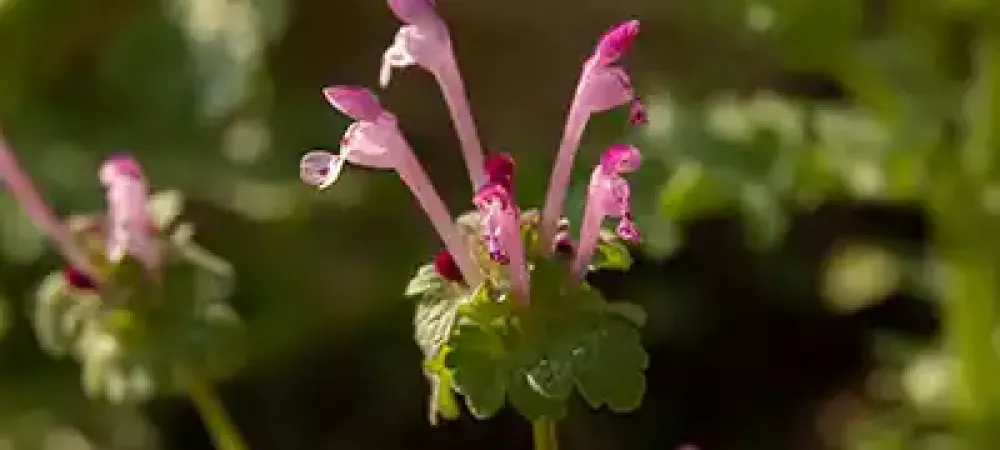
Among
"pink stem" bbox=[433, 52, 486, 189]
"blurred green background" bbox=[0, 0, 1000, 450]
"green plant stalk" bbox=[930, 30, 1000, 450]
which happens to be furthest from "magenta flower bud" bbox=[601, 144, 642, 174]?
"green plant stalk" bbox=[930, 30, 1000, 450]

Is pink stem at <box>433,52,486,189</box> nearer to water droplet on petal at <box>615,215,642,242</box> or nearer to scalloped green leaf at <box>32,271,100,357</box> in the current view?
water droplet on petal at <box>615,215,642,242</box>

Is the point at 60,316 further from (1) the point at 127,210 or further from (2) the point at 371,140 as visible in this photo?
(2) the point at 371,140

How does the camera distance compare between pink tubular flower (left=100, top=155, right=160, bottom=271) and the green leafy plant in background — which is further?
the green leafy plant in background

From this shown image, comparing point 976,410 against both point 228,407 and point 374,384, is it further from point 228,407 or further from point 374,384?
point 228,407

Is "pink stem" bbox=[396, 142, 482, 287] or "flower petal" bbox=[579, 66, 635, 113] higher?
"flower petal" bbox=[579, 66, 635, 113]

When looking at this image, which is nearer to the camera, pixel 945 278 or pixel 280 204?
pixel 945 278

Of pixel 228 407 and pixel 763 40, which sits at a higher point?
pixel 763 40

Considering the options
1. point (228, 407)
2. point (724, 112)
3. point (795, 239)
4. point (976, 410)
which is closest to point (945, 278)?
point (976, 410)
